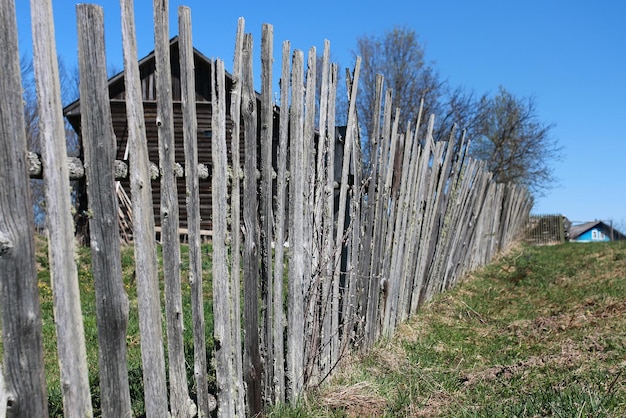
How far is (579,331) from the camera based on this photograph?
5484 mm

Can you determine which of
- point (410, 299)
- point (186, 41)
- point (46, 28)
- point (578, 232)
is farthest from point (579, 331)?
point (578, 232)

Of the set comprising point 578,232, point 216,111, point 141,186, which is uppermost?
point 216,111

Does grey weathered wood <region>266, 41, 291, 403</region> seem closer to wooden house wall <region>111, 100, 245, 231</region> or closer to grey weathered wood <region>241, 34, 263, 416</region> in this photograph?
grey weathered wood <region>241, 34, 263, 416</region>

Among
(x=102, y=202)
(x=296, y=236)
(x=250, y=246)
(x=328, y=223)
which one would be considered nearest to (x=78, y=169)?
(x=102, y=202)

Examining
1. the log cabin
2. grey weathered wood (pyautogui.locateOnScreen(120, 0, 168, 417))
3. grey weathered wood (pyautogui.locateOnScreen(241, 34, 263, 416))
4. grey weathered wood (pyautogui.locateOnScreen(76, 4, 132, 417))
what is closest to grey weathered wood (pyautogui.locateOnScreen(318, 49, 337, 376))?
grey weathered wood (pyautogui.locateOnScreen(241, 34, 263, 416))

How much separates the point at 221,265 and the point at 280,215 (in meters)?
0.66

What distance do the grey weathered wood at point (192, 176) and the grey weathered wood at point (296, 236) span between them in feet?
3.11

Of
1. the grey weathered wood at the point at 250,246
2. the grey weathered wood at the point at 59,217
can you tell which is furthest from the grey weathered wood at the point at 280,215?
the grey weathered wood at the point at 59,217

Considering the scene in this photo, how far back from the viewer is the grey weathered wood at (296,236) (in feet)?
11.4

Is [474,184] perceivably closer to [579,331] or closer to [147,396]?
[579,331]

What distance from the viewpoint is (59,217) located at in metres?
1.95

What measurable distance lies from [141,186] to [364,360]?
2.95 m

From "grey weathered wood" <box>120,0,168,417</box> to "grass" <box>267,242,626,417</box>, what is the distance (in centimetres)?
123

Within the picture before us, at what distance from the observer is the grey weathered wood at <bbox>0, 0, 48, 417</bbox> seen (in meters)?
1.77
